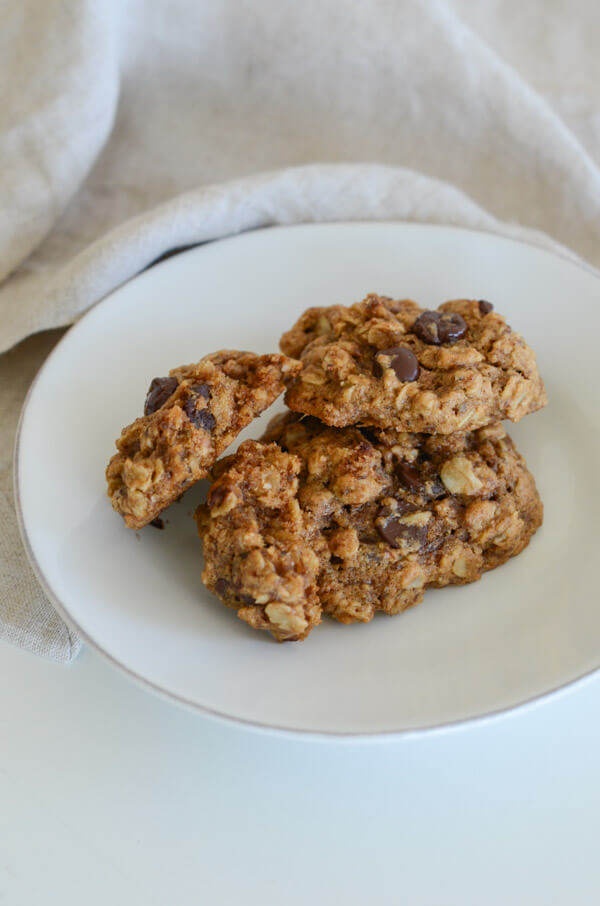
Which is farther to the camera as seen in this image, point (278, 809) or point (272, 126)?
point (272, 126)

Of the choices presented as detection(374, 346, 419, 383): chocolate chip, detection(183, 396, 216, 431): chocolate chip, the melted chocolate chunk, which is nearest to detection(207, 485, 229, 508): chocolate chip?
detection(183, 396, 216, 431): chocolate chip

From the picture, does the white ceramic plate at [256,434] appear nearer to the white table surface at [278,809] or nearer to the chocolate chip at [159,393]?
the white table surface at [278,809]

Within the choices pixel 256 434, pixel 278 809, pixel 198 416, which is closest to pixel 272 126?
pixel 256 434

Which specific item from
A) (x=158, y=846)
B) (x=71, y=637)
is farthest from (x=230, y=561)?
(x=158, y=846)

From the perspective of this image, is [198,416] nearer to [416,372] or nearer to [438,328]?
[416,372]

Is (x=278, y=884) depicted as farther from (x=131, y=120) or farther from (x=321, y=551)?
(x=131, y=120)

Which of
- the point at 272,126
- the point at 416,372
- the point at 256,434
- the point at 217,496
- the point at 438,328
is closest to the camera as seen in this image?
the point at 217,496
